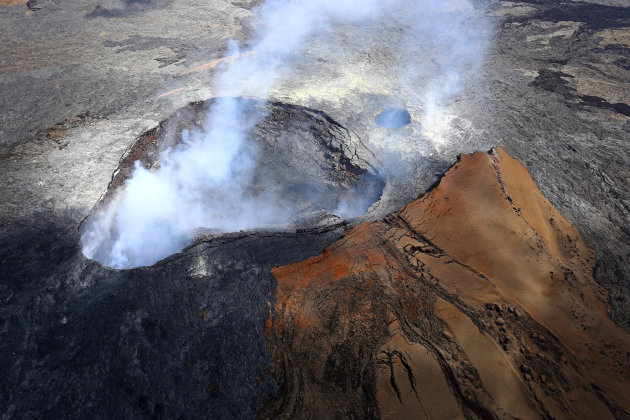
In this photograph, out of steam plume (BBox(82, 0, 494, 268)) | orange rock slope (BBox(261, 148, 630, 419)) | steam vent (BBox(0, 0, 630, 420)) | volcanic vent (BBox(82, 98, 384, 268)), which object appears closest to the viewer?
orange rock slope (BBox(261, 148, 630, 419))

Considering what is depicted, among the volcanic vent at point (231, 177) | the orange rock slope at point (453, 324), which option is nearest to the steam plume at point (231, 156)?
the volcanic vent at point (231, 177)

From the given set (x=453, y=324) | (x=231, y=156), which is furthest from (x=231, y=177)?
(x=453, y=324)

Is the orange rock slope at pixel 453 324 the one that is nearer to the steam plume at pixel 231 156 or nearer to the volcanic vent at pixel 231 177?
the volcanic vent at pixel 231 177

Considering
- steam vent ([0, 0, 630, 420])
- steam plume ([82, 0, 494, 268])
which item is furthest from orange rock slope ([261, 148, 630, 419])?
steam plume ([82, 0, 494, 268])

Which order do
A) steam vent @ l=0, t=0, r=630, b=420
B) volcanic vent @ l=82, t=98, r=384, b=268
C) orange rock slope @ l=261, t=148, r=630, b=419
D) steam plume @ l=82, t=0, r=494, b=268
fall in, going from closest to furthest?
orange rock slope @ l=261, t=148, r=630, b=419 → steam vent @ l=0, t=0, r=630, b=420 → steam plume @ l=82, t=0, r=494, b=268 → volcanic vent @ l=82, t=98, r=384, b=268

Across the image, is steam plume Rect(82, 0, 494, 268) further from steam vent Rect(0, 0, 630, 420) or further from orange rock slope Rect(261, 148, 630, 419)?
orange rock slope Rect(261, 148, 630, 419)

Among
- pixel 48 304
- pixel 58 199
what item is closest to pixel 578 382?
pixel 48 304

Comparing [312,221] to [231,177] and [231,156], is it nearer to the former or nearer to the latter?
[231,177]

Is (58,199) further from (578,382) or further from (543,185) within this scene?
(543,185)
